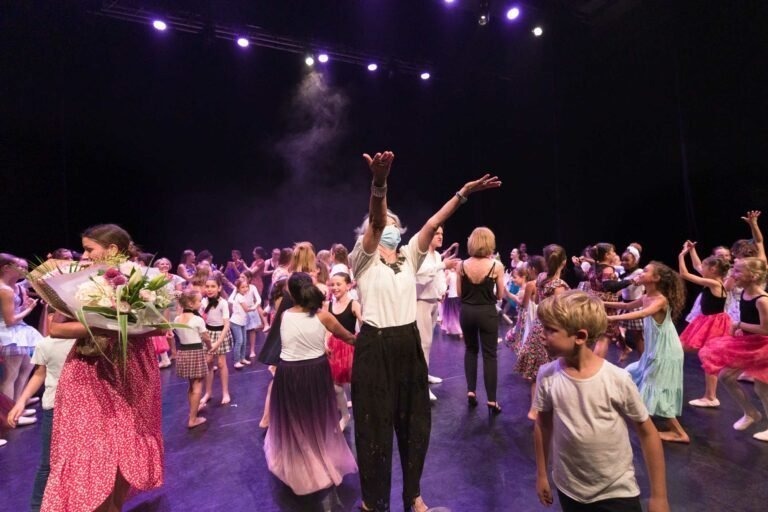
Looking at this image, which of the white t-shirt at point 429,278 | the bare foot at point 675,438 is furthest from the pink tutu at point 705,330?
the white t-shirt at point 429,278

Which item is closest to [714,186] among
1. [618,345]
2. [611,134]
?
[611,134]

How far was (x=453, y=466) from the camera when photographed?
9.98 feet

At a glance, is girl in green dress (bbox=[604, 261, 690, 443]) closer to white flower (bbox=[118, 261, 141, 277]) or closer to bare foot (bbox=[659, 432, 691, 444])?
bare foot (bbox=[659, 432, 691, 444])

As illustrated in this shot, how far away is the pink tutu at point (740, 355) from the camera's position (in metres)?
3.31

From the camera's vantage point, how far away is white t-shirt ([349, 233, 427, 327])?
2186 mm

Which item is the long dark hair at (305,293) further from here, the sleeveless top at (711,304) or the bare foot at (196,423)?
the sleeveless top at (711,304)

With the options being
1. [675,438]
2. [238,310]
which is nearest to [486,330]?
[675,438]

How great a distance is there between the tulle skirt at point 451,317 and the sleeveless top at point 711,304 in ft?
12.3

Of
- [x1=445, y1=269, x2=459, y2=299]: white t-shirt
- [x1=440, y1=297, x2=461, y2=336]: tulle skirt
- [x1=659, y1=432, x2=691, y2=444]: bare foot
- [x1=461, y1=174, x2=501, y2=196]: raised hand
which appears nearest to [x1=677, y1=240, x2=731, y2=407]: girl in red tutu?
[x1=659, y1=432, x2=691, y2=444]: bare foot

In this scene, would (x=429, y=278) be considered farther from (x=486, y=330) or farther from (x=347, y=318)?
(x=347, y=318)

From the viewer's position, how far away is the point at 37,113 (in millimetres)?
7969

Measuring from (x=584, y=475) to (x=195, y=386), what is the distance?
3.48 metres

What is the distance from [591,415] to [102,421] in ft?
7.09

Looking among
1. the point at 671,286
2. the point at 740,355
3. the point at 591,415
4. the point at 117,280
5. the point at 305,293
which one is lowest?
the point at 740,355
